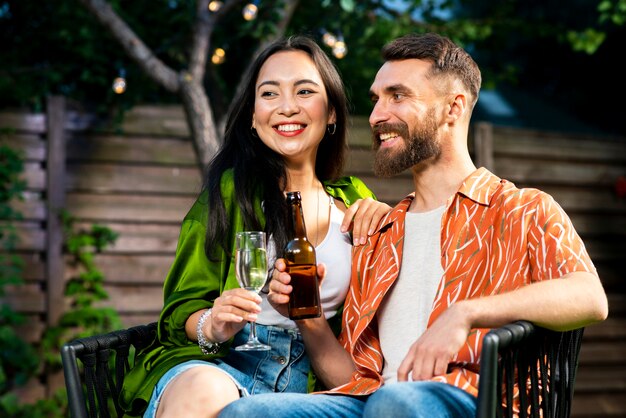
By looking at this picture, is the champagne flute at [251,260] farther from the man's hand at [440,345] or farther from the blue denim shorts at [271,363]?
the man's hand at [440,345]

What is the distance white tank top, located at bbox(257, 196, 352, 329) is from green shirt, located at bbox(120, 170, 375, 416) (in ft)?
0.20

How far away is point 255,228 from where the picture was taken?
8.73 feet

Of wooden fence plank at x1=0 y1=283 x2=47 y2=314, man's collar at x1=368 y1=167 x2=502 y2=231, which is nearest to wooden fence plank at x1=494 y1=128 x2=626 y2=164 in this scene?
wooden fence plank at x1=0 y1=283 x2=47 y2=314

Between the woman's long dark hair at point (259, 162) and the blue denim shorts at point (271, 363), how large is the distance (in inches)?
10.3

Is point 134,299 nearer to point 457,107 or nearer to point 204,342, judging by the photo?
point 204,342

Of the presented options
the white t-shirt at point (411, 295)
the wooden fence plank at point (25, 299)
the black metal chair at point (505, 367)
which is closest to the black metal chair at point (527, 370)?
the black metal chair at point (505, 367)

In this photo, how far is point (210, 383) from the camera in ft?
7.39

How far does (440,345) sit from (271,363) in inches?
28.5

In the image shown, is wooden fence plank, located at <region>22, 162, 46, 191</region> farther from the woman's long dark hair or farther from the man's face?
the man's face

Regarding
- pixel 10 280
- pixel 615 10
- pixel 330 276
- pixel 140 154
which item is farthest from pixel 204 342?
pixel 615 10

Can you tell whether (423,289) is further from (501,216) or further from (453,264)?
(501,216)

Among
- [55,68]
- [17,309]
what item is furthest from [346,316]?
[55,68]

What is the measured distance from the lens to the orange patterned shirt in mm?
2162

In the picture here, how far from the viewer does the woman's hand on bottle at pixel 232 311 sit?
2236 mm
